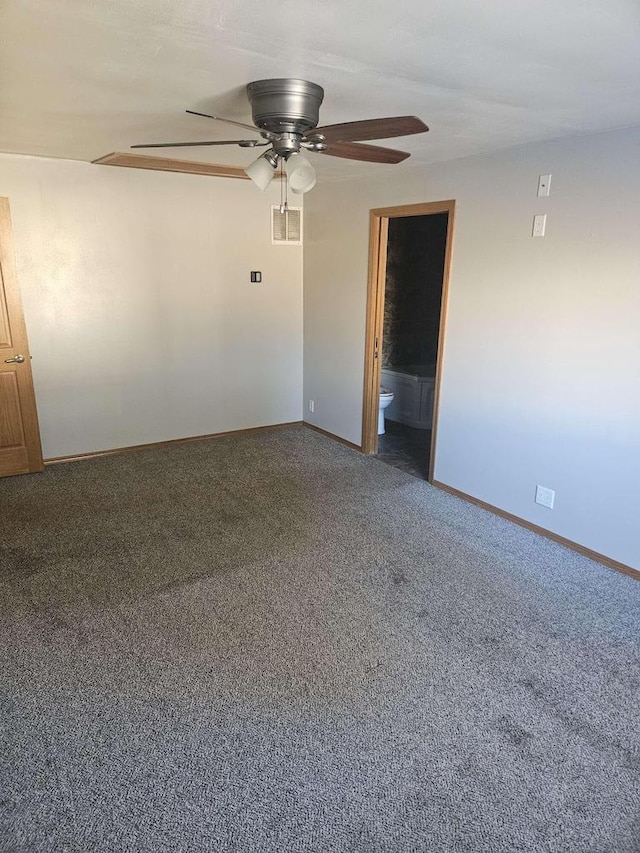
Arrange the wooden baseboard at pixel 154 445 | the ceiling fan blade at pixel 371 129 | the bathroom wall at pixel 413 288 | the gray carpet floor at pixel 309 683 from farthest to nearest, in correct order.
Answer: the bathroom wall at pixel 413 288
the wooden baseboard at pixel 154 445
the ceiling fan blade at pixel 371 129
the gray carpet floor at pixel 309 683

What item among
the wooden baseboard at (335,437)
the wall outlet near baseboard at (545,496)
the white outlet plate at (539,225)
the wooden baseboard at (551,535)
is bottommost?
the wooden baseboard at (551,535)

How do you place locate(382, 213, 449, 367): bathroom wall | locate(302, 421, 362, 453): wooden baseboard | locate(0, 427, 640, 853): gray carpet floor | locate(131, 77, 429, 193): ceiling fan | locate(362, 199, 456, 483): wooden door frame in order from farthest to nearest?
locate(382, 213, 449, 367): bathroom wall, locate(302, 421, 362, 453): wooden baseboard, locate(362, 199, 456, 483): wooden door frame, locate(131, 77, 429, 193): ceiling fan, locate(0, 427, 640, 853): gray carpet floor

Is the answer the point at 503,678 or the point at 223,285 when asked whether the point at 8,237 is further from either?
the point at 503,678

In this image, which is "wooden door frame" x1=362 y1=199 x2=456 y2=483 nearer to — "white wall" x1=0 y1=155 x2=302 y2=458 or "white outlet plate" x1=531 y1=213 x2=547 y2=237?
"white outlet plate" x1=531 y1=213 x2=547 y2=237

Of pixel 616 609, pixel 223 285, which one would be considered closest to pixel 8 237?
pixel 223 285

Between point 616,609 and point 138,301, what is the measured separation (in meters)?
4.10

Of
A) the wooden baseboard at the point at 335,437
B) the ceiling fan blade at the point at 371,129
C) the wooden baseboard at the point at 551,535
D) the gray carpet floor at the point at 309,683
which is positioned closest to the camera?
the gray carpet floor at the point at 309,683

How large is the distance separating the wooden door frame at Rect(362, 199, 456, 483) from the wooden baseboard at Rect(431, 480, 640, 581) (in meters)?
0.28

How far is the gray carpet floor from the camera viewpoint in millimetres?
1734

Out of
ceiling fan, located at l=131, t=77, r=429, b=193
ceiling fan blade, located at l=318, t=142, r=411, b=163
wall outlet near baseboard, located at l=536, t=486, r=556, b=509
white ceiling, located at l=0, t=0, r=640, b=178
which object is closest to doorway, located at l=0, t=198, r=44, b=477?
white ceiling, located at l=0, t=0, r=640, b=178

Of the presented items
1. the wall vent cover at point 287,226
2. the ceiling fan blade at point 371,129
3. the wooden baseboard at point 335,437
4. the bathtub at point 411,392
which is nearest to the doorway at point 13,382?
the wall vent cover at point 287,226

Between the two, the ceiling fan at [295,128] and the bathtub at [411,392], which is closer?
the ceiling fan at [295,128]

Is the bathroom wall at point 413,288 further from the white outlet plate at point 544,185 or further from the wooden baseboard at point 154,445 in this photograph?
the white outlet plate at point 544,185

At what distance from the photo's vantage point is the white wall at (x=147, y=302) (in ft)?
14.0
